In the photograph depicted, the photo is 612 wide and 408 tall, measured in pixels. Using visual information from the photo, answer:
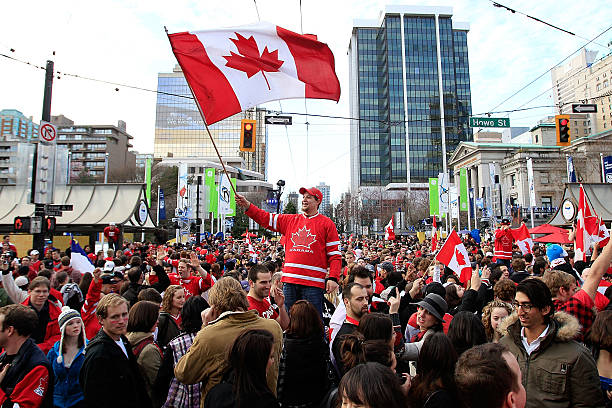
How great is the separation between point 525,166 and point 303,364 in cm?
7232

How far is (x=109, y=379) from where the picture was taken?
Result: 2934 mm

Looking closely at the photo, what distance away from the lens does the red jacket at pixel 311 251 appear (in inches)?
206

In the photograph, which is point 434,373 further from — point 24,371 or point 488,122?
point 488,122

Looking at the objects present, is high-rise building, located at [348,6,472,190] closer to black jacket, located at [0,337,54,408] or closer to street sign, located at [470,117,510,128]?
street sign, located at [470,117,510,128]

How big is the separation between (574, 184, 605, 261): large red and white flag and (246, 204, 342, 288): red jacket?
5.71m

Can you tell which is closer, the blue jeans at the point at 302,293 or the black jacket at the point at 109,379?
the black jacket at the point at 109,379

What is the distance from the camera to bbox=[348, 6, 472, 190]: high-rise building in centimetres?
10925

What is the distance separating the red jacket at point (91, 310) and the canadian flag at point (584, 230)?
8.64m

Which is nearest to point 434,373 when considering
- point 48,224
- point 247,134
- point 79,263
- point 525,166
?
point 79,263

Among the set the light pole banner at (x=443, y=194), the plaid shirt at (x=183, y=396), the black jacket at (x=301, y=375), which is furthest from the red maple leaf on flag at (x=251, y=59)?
the light pole banner at (x=443, y=194)

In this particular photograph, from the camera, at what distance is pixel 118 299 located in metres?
3.49

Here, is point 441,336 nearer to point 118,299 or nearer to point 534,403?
point 534,403

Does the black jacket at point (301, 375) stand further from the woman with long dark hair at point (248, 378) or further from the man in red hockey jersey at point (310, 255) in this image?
the man in red hockey jersey at point (310, 255)

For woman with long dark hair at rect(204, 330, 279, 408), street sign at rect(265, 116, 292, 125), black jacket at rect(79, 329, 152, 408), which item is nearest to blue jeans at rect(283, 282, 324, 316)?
black jacket at rect(79, 329, 152, 408)
